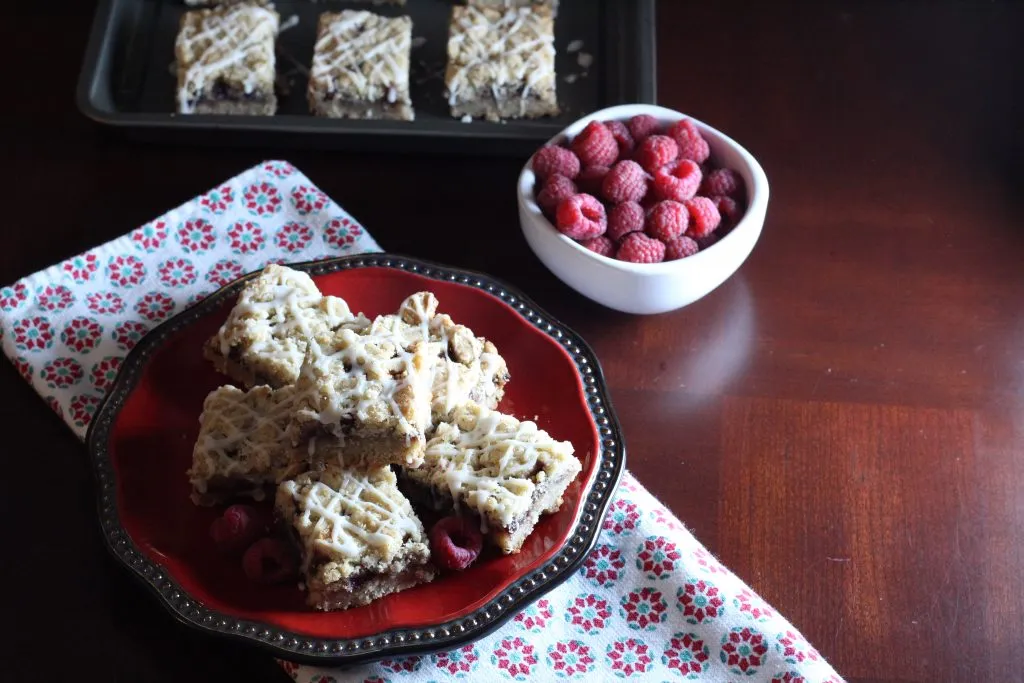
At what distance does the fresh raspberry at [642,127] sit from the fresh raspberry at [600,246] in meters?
0.21

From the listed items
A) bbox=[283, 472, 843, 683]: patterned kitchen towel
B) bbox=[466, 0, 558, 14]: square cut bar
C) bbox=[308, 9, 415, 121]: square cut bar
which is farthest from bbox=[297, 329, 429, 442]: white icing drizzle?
bbox=[466, 0, 558, 14]: square cut bar

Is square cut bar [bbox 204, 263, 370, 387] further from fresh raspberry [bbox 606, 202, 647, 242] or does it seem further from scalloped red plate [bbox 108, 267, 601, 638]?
fresh raspberry [bbox 606, 202, 647, 242]

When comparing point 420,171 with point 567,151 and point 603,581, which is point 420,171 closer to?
point 567,151

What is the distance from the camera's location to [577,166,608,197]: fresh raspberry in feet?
5.73

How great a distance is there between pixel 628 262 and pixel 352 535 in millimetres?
579

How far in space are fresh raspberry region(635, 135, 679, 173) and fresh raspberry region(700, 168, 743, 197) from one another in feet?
0.21

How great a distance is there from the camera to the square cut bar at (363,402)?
55.4 inches

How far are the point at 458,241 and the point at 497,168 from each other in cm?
19

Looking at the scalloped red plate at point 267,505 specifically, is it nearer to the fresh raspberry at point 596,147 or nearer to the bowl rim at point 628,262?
the bowl rim at point 628,262

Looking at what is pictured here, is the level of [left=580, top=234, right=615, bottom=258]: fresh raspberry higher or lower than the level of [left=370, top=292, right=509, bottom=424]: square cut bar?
higher

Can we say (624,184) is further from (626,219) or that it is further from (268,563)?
(268,563)

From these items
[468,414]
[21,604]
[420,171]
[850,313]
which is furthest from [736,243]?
[21,604]

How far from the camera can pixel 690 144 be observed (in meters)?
1.79

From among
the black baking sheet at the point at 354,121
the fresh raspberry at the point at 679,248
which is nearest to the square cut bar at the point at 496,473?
the fresh raspberry at the point at 679,248
